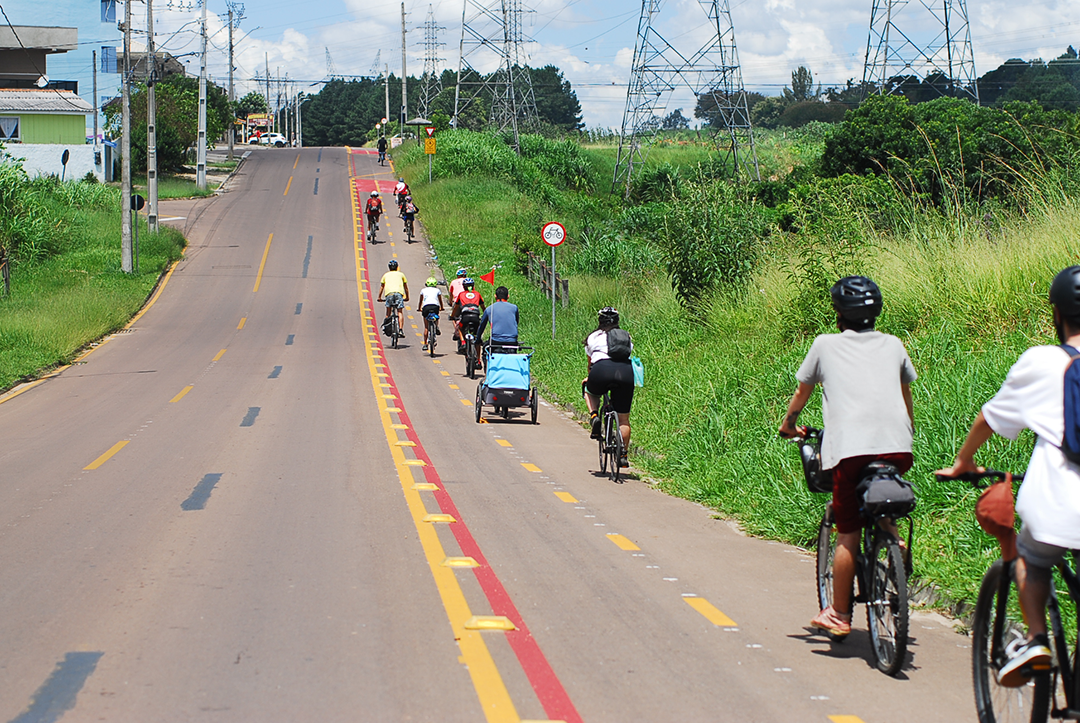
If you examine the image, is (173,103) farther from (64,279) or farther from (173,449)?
(173,449)

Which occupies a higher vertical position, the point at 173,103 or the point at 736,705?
the point at 173,103

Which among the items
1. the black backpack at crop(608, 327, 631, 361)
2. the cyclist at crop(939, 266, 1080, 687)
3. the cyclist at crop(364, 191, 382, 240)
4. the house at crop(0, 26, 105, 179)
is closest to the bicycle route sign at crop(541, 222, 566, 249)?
the black backpack at crop(608, 327, 631, 361)

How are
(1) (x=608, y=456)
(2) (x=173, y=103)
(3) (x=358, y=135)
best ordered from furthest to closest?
Answer: (3) (x=358, y=135) → (2) (x=173, y=103) → (1) (x=608, y=456)

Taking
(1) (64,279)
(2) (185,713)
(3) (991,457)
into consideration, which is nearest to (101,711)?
(2) (185,713)

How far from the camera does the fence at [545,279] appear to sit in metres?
28.3

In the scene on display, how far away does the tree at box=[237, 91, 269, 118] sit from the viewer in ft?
464

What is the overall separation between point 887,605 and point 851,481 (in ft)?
2.08

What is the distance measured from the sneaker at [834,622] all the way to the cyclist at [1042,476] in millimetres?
1503

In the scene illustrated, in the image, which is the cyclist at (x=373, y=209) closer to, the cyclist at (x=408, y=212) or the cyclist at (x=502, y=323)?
the cyclist at (x=408, y=212)

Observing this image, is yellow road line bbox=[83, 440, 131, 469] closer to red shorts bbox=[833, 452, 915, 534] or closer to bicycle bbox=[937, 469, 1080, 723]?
red shorts bbox=[833, 452, 915, 534]

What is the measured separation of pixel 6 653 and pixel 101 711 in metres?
1.08

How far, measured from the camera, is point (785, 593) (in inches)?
265

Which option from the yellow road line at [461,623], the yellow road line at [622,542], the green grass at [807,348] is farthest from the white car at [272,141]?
the yellow road line at [622,542]

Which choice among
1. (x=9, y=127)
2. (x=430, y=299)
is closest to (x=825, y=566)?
(x=430, y=299)
